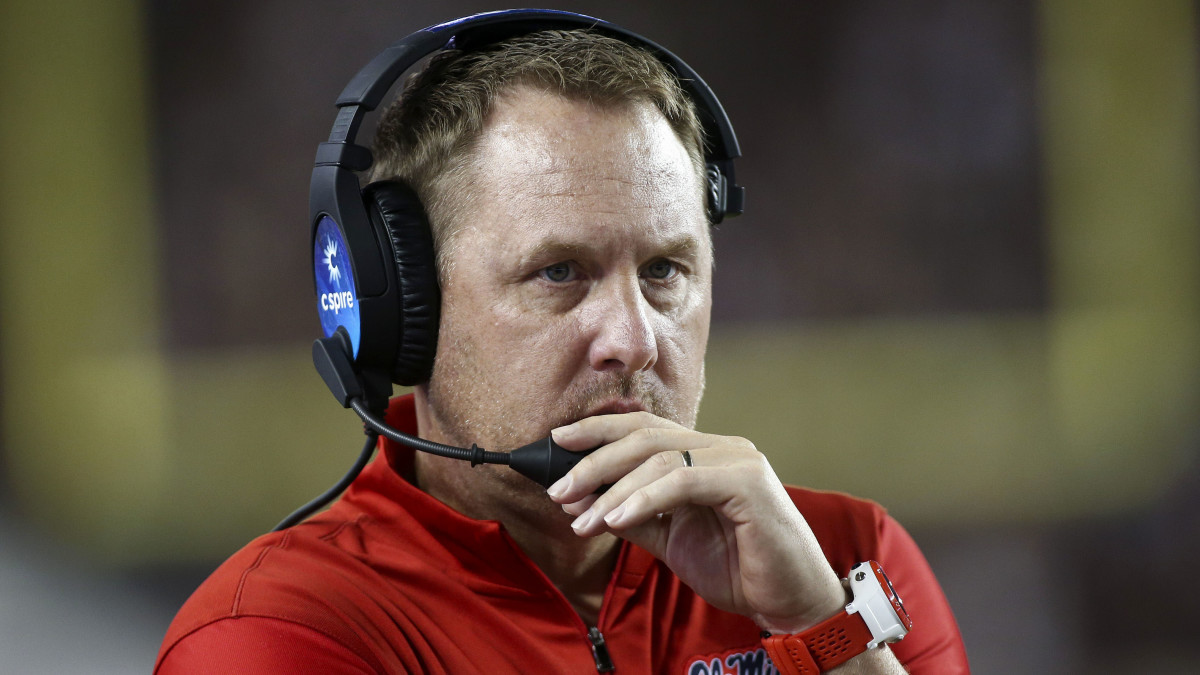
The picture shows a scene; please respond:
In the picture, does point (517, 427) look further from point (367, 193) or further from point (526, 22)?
point (526, 22)

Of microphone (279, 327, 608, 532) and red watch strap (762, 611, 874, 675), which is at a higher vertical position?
microphone (279, 327, 608, 532)

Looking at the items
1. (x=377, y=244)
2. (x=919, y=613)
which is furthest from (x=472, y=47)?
(x=919, y=613)

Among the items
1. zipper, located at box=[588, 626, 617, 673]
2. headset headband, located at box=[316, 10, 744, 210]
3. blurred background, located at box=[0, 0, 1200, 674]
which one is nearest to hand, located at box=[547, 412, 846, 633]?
zipper, located at box=[588, 626, 617, 673]

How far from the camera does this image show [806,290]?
290cm

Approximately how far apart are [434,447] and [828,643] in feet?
1.30

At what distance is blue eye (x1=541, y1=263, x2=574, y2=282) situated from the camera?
36.3 inches

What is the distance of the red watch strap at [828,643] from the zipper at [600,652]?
0.52ft

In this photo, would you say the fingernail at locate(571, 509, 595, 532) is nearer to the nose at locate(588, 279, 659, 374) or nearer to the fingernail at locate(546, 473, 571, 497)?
the fingernail at locate(546, 473, 571, 497)

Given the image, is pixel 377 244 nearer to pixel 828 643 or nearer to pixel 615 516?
pixel 615 516

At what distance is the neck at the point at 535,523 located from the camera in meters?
0.98

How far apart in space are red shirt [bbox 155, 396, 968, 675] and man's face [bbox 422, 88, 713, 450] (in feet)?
0.37

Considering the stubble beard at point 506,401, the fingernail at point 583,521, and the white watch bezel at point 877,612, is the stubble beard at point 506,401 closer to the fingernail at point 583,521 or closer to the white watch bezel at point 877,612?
the fingernail at point 583,521

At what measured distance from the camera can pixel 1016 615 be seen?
272 cm

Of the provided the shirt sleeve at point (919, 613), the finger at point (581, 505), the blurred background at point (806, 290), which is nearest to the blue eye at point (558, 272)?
the finger at point (581, 505)
